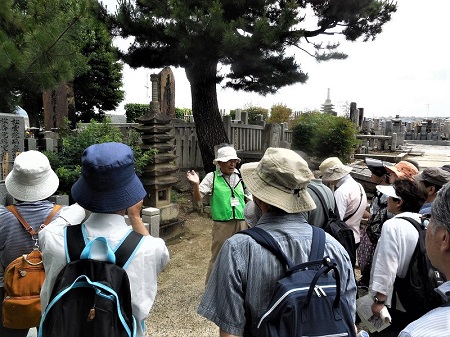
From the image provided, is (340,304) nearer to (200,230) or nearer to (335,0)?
(200,230)

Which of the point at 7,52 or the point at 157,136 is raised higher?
the point at 7,52

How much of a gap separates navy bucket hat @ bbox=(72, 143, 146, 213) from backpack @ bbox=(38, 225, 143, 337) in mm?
152

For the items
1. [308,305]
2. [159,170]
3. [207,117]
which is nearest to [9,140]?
[159,170]

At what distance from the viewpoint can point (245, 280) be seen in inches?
54.9

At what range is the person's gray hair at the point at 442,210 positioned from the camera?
0.98 meters

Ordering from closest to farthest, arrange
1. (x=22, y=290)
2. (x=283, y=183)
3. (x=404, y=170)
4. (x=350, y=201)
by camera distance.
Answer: (x=283, y=183) < (x=22, y=290) < (x=404, y=170) < (x=350, y=201)

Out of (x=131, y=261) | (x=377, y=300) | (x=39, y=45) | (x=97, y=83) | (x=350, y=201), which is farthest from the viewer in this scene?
(x=97, y=83)

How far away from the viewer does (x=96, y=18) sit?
792cm

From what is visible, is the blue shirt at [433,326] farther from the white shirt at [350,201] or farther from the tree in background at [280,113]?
the tree in background at [280,113]

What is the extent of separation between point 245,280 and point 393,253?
3.61 feet

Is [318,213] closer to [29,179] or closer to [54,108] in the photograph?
[29,179]

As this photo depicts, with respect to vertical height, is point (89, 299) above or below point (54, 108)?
below

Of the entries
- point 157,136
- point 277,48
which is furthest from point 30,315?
point 277,48

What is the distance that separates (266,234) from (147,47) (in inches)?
289
